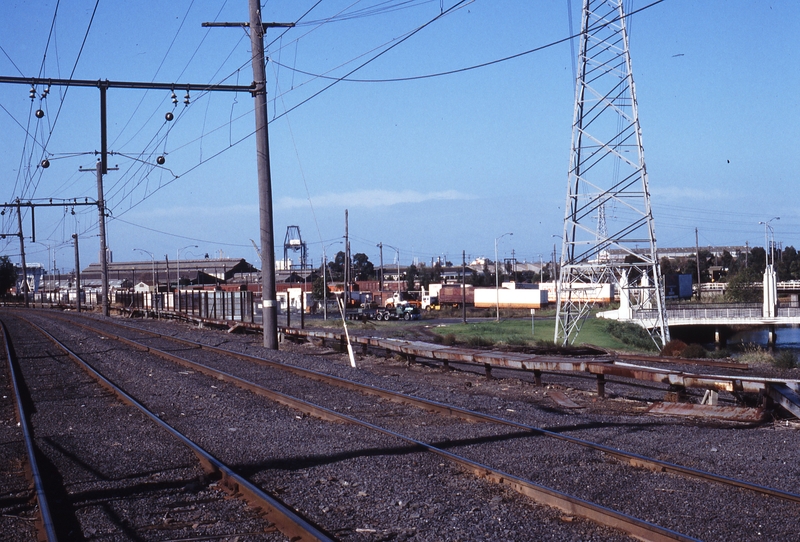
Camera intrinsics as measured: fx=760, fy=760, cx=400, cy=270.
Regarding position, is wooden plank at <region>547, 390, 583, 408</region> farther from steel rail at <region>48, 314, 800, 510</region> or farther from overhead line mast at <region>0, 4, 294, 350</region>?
overhead line mast at <region>0, 4, 294, 350</region>

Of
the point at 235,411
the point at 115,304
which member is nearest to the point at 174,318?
the point at 115,304

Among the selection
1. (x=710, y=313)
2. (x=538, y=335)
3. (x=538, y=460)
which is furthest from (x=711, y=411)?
(x=710, y=313)

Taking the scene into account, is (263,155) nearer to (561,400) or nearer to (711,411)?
(561,400)

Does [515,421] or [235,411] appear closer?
[515,421]

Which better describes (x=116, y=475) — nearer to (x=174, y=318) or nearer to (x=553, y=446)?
(x=553, y=446)

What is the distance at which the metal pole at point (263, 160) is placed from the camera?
22.9 m

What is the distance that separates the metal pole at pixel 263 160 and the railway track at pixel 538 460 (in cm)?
856

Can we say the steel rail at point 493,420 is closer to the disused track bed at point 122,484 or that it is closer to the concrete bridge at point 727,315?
the disused track bed at point 122,484

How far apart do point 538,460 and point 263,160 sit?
16.9 metres

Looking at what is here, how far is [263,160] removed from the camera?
23.4m

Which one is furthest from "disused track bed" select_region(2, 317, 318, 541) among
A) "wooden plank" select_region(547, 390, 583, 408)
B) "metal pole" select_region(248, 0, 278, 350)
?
"metal pole" select_region(248, 0, 278, 350)

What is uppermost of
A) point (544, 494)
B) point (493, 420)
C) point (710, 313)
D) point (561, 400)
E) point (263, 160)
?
point (263, 160)

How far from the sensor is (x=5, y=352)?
26.1m

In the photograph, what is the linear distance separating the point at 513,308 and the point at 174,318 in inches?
1909
